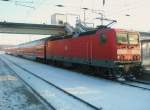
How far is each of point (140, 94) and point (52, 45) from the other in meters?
22.6

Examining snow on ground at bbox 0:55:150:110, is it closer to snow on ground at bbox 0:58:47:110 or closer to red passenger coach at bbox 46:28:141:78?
snow on ground at bbox 0:58:47:110

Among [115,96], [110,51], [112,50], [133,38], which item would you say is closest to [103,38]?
[110,51]

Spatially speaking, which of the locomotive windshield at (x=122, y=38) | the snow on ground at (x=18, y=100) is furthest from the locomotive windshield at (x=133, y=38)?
the snow on ground at (x=18, y=100)

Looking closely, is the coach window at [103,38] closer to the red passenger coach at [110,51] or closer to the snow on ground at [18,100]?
the red passenger coach at [110,51]

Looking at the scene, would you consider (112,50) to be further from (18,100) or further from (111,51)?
(18,100)

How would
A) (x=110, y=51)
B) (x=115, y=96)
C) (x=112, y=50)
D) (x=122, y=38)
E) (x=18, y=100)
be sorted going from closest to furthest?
(x=18, y=100)
(x=115, y=96)
(x=112, y=50)
(x=110, y=51)
(x=122, y=38)

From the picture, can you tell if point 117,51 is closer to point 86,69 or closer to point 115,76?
point 115,76

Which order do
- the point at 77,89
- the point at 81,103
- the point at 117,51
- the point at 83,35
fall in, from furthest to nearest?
the point at 83,35 → the point at 117,51 → the point at 77,89 → the point at 81,103

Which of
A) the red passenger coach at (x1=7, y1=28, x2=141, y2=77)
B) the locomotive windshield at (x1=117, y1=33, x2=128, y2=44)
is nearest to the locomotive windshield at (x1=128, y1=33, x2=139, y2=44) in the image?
the red passenger coach at (x1=7, y1=28, x2=141, y2=77)

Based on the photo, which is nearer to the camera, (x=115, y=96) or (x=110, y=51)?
(x=115, y=96)

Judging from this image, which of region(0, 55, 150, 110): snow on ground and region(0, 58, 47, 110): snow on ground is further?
region(0, 55, 150, 110): snow on ground

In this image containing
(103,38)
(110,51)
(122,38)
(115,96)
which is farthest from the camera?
(103,38)

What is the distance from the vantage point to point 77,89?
15.6m

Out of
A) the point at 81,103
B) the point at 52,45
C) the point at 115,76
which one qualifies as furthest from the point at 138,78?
the point at 52,45
